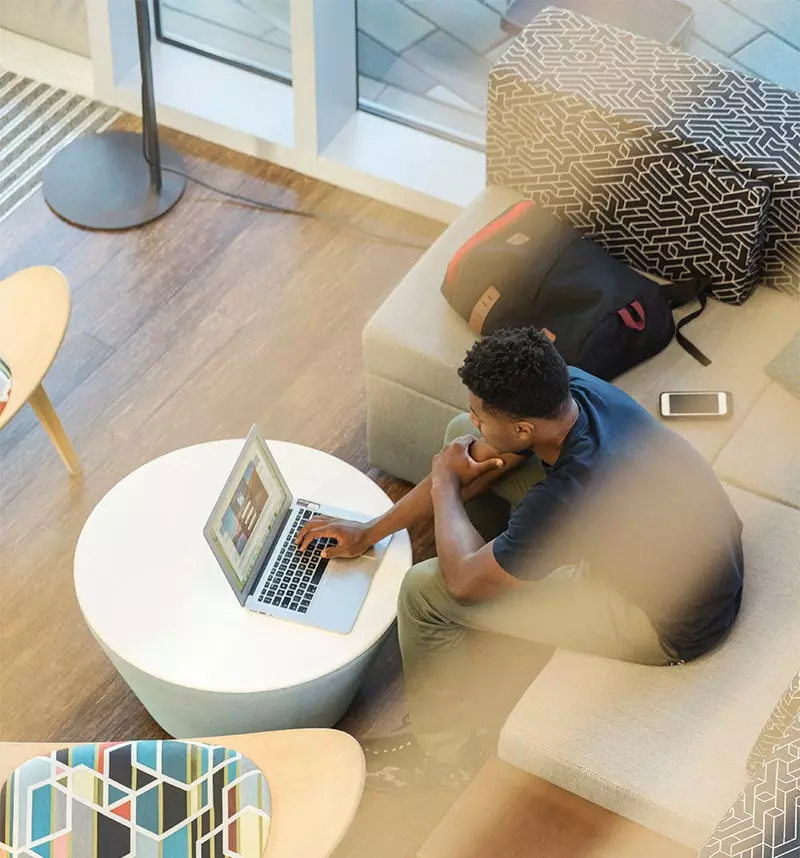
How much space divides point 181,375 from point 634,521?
4.64 feet

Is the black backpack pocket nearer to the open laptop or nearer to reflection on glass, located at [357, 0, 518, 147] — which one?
the open laptop

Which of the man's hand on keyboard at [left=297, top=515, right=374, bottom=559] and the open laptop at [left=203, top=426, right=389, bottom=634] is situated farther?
the man's hand on keyboard at [left=297, top=515, right=374, bottom=559]

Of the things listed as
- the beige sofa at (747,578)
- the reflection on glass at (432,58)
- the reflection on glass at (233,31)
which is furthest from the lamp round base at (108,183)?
the beige sofa at (747,578)

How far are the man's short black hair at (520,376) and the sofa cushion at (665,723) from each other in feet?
1.47

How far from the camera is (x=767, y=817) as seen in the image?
1538 mm

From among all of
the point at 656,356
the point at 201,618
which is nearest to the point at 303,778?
the point at 201,618

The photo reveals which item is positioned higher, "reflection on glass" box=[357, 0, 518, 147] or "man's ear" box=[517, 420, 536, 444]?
"man's ear" box=[517, 420, 536, 444]

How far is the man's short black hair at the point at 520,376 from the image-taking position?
1825 millimetres

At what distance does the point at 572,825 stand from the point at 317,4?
2.06m

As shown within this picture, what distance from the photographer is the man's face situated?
187 centimetres

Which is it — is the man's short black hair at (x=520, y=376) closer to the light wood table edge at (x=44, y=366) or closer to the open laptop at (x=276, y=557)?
the open laptop at (x=276, y=557)

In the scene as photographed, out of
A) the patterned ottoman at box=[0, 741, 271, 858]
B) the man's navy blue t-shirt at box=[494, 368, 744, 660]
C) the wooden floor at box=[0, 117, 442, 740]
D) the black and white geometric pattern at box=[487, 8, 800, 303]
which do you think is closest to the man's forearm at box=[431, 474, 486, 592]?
the man's navy blue t-shirt at box=[494, 368, 744, 660]

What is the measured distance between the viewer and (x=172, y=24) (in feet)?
11.6

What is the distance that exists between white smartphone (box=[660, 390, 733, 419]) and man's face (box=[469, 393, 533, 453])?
550 mm
